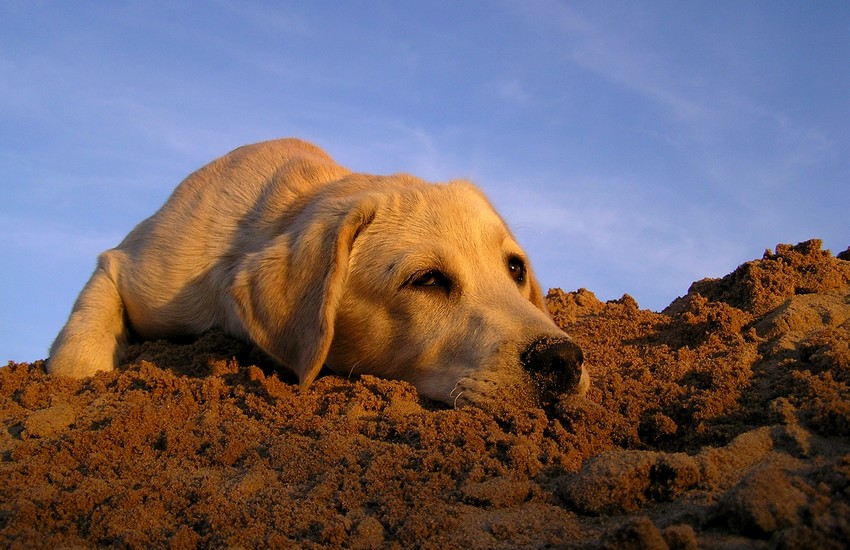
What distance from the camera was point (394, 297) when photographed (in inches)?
177

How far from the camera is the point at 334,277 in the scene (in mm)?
4398

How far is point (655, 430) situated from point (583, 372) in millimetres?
655

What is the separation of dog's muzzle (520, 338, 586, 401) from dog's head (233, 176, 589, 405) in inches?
3.3

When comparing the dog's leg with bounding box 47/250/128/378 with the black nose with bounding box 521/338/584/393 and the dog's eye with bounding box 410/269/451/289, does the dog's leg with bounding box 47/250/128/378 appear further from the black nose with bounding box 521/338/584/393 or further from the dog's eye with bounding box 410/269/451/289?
the black nose with bounding box 521/338/584/393

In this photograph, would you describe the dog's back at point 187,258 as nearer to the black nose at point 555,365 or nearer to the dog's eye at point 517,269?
the dog's eye at point 517,269

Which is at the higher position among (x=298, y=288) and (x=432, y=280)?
(x=432, y=280)

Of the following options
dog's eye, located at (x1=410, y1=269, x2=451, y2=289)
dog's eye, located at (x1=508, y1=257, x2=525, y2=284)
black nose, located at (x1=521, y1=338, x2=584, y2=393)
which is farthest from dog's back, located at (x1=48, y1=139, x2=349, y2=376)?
black nose, located at (x1=521, y1=338, x2=584, y2=393)

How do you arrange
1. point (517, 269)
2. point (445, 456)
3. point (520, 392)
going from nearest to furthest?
point (445, 456), point (520, 392), point (517, 269)

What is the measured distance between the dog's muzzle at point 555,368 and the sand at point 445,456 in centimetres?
15

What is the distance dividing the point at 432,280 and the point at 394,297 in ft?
0.84

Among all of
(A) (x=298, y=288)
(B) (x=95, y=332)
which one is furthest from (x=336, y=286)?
(B) (x=95, y=332)

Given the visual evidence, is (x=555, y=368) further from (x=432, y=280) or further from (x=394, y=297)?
(x=394, y=297)

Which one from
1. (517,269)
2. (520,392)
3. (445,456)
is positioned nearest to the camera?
(445,456)

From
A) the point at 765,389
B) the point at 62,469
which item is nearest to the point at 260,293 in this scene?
the point at 62,469
